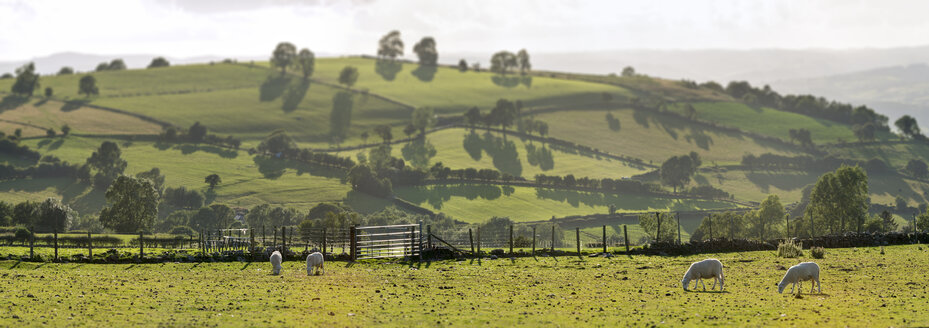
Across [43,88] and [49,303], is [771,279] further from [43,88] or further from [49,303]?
[43,88]

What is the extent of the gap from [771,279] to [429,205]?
100346 millimetres

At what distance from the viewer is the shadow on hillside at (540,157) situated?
163m

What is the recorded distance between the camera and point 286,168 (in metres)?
148

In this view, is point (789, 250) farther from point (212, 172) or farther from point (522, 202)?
point (212, 172)

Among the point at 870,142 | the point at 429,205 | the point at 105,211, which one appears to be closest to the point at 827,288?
the point at 105,211

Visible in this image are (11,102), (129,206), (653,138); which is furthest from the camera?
(653,138)

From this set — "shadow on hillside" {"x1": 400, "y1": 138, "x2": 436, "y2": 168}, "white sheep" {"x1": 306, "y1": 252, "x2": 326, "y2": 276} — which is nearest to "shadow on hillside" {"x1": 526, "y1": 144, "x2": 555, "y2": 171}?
"shadow on hillside" {"x1": 400, "y1": 138, "x2": 436, "y2": 168}

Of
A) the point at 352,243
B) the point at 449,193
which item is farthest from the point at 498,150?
the point at 352,243

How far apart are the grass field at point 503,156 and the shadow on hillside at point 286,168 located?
16.2 m

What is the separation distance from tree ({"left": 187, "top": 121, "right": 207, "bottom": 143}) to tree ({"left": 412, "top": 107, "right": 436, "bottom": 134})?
4699 centimetres

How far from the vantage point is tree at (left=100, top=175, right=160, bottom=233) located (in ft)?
322

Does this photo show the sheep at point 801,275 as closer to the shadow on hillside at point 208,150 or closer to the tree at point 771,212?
the tree at point 771,212

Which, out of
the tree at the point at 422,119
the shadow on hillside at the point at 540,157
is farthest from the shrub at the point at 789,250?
the tree at the point at 422,119

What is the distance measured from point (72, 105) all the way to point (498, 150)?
315 ft
